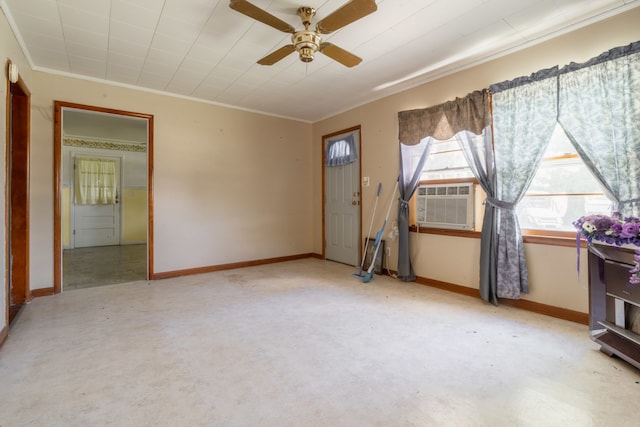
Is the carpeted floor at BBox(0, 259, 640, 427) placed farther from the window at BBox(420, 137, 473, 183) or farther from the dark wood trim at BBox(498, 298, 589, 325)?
the window at BBox(420, 137, 473, 183)

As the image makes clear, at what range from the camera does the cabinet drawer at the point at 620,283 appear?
1877 millimetres

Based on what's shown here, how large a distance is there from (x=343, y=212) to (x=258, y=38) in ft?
9.76

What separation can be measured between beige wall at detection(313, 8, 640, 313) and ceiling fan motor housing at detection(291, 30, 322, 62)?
1908 mm

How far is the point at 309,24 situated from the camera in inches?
94.5

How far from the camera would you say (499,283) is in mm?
2992

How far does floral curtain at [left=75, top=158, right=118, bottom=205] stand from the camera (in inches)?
266

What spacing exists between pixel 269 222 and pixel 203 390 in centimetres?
359

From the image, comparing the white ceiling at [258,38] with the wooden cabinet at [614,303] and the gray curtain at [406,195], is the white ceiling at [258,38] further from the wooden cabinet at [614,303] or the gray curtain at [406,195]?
the wooden cabinet at [614,303]

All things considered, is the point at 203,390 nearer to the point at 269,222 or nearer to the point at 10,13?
the point at 10,13

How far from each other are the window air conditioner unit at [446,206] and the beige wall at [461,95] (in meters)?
0.19

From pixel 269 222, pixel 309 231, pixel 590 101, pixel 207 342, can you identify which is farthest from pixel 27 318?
pixel 590 101

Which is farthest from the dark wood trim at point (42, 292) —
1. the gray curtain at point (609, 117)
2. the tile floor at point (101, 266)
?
the gray curtain at point (609, 117)

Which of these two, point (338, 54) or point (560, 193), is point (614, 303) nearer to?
point (560, 193)

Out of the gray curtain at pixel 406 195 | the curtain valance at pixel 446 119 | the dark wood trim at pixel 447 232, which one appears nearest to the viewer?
the curtain valance at pixel 446 119
